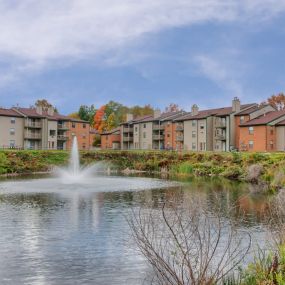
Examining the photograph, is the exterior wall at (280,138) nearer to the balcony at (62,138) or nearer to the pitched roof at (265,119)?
the pitched roof at (265,119)

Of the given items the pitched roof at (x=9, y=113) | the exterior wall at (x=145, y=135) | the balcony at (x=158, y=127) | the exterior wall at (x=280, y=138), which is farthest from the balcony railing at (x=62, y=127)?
the exterior wall at (x=280, y=138)

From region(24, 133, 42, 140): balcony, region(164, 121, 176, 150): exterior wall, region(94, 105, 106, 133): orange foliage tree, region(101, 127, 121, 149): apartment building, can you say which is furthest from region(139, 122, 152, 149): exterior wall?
region(94, 105, 106, 133): orange foliage tree

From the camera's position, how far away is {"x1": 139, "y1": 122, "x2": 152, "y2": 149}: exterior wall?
340 feet

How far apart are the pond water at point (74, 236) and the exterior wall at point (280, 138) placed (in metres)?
47.8

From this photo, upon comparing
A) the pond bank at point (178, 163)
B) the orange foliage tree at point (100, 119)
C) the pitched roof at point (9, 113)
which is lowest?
the pond bank at point (178, 163)

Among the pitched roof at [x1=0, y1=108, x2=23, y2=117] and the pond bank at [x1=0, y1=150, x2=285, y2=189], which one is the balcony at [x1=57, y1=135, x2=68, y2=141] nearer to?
the pitched roof at [x1=0, y1=108, x2=23, y2=117]

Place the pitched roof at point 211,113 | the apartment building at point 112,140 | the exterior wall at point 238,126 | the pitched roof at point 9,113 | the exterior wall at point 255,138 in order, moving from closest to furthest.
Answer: the exterior wall at point 255,138
the exterior wall at point 238,126
the pitched roof at point 211,113
the pitched roof at point 9,113
the apartment building at point 112,140

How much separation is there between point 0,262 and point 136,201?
54.3 feet

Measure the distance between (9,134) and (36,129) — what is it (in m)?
6.67

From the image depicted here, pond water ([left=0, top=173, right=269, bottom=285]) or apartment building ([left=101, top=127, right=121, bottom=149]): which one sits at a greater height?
apartment building ([left=101, top=127, right=121, bottom=149])

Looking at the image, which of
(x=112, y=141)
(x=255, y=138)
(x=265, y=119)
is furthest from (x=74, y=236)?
(x=112, y=141)

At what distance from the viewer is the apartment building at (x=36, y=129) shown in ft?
298

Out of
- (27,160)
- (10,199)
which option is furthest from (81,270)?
(27,160)

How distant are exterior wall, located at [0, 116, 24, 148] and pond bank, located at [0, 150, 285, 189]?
60.5 ft
